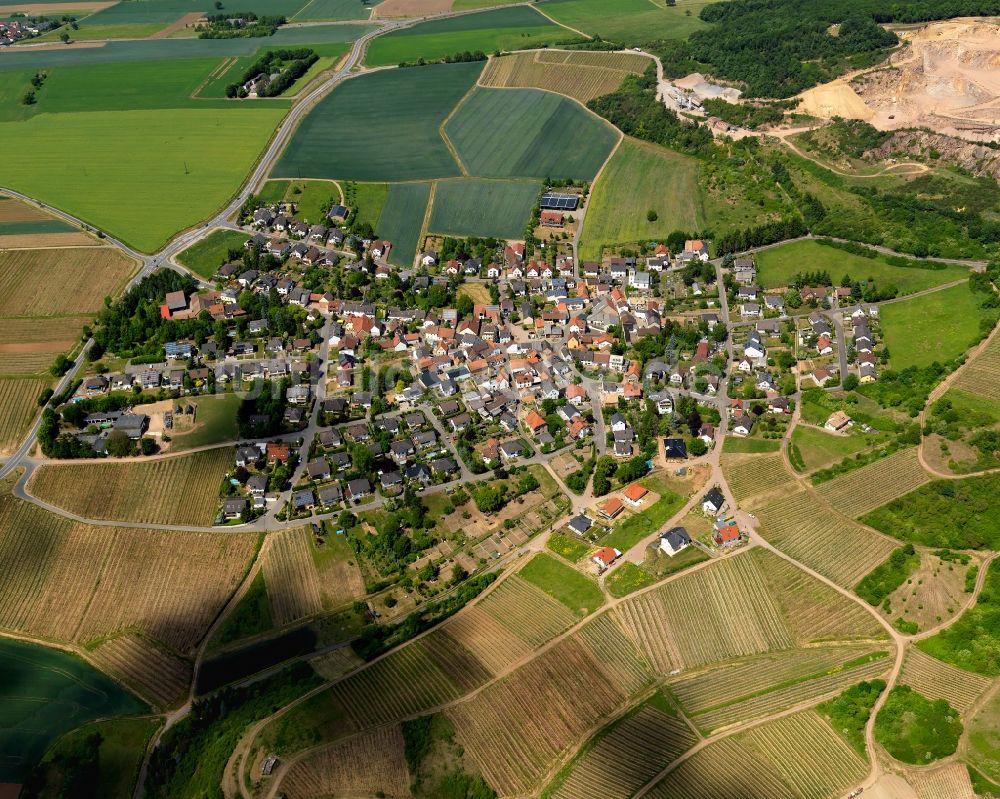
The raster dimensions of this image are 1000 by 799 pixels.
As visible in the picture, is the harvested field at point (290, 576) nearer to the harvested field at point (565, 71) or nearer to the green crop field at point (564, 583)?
the green crop field at point (564, 583)

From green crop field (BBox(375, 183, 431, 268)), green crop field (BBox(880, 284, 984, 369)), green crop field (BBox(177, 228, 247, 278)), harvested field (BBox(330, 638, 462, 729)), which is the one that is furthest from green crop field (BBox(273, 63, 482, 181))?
harvested field (BBox(330, 638, 462, 729))

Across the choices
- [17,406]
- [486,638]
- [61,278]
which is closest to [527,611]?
[486,638]

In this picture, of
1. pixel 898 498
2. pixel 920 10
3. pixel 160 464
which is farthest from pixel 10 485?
pixel 920 10

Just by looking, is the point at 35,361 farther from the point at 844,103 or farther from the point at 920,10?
the point at 920,10

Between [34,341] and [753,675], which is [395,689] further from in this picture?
[34,341]

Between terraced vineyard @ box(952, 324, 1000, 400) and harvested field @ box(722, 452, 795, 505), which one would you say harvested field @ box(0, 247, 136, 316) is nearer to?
harvested field @ box(722, 452, 795, 505)

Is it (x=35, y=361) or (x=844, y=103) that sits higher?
(x=844, y=103)

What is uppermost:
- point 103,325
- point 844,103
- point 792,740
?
point 844,103
